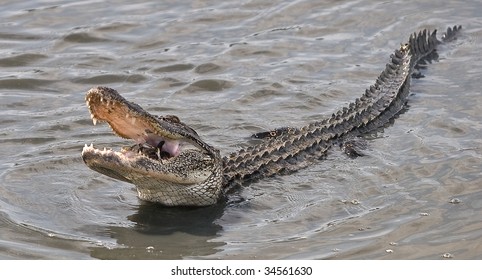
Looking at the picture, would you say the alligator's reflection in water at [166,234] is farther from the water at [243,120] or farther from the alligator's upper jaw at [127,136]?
the alligator's upper jaw at [127,136]

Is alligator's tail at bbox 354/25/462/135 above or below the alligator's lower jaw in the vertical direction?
below

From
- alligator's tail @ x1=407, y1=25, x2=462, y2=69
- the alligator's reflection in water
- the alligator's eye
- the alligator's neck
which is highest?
the alligator's eye

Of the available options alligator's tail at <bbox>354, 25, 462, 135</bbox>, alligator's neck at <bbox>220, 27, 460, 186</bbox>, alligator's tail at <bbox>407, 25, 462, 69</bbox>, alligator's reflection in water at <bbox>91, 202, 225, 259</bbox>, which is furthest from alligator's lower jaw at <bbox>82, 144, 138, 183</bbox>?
alligator's tail at <bbox>407, 25, 462, 69</bbox>

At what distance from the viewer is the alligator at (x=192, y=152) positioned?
793cm

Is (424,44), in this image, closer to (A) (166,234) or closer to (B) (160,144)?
(B) (160,144)

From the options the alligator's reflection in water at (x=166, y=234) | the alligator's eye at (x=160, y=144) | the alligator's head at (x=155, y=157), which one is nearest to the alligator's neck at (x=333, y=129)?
the alligator's head at (x=155, y=157)

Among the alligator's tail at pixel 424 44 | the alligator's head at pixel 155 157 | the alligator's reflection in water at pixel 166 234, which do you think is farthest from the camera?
the alligator's tail at pixel 424 44

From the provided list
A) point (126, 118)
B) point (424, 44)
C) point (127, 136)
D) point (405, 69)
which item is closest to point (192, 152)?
point (127, 136)

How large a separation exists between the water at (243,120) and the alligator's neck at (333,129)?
0.18m

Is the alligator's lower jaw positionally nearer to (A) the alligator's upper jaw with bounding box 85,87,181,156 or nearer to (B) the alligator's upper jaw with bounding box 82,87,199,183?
(B) the alligator's upper jaw with bounding box 82,87,199,183

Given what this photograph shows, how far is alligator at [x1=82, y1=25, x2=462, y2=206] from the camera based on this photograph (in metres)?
7.93

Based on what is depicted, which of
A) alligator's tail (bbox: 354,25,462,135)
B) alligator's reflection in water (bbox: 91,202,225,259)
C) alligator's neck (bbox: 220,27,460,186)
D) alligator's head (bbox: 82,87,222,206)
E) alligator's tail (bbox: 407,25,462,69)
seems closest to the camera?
alligator's reflection in water (bbox: 91,202,225,259)

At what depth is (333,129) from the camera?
33.7ft

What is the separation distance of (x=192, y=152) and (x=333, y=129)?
92.0 inches
